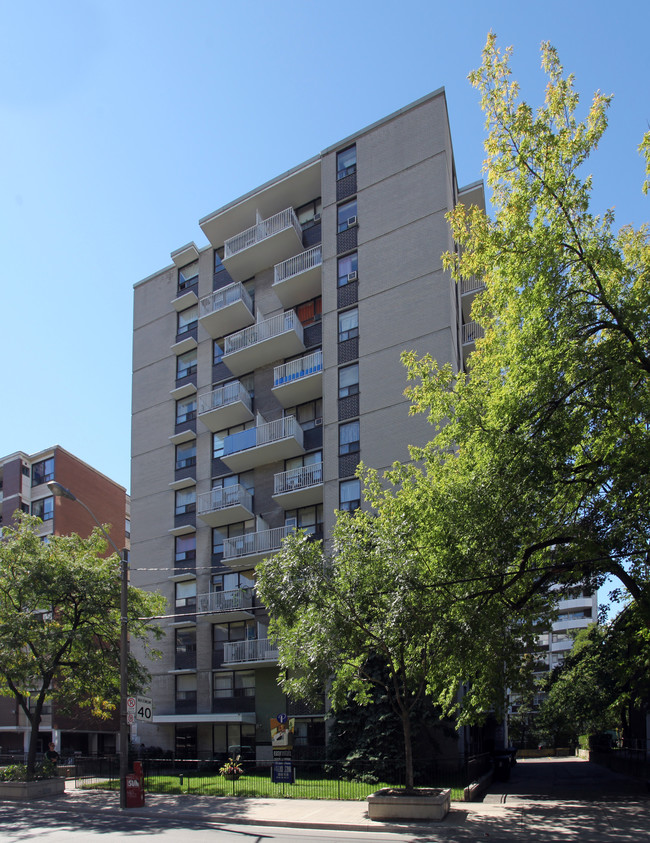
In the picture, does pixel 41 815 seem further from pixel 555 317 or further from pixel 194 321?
pixel 194 321

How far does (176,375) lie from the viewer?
40.0 m

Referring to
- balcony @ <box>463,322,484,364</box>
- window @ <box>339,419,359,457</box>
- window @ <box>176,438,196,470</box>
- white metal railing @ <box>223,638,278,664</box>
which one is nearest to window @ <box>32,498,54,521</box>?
window @ <box>176,438,196,470</box>

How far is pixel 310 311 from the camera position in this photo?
34.9 metres

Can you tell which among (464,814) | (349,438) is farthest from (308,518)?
(464,814)

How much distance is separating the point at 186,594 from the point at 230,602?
4.27 m

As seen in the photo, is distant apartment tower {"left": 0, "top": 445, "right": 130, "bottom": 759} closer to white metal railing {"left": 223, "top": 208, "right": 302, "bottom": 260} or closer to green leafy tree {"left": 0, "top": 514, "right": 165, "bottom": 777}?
green leafy tree {"left": 0, "top": 514, "right": 165, "bottom": 777}

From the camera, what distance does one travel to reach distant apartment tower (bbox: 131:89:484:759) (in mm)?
30406

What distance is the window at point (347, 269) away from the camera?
32.6m

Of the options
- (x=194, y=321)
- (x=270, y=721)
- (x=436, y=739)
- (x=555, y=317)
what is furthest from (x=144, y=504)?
(x=555, y=317)

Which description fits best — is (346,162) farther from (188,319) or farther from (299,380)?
(188,319)

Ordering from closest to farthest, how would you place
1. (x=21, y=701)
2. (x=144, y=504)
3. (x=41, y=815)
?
1. (x=41, y=815)
2. (x=21, y=701)
3. (x=144, y=504)

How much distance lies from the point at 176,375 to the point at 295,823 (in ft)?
88.6

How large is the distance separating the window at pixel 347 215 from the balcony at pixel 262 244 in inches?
95.7

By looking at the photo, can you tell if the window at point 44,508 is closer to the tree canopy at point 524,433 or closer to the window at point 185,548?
the window at point 185,548
